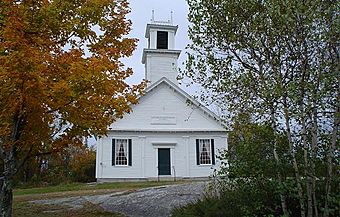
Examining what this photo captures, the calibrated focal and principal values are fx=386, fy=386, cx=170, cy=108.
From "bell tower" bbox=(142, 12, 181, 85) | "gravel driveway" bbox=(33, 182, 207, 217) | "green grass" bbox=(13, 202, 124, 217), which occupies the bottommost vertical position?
"green grass" bbox=(13, 202, 124, 217)

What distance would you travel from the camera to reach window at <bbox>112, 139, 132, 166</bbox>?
2305 centimetres

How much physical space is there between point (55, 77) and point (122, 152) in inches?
632

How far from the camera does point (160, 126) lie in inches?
947

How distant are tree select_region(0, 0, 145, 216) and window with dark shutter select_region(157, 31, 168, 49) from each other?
1807 cm

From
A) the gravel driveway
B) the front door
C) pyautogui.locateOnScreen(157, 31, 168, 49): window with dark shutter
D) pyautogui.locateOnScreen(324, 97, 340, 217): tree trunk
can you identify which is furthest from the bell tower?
pyautogui.locateOnScreen(324, 97, 340, 217): tree trunk

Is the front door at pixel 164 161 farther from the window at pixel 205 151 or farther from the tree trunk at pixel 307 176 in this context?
the tree trunk at pixel 307 176

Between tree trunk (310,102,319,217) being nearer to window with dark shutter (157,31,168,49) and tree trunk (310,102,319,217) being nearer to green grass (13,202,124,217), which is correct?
green grass (13,202,124,217)

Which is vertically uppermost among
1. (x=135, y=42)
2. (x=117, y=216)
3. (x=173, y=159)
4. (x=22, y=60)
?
(x=135, y=42)

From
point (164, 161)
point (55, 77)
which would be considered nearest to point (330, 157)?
point (55, 77)

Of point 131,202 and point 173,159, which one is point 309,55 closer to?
point 131,202

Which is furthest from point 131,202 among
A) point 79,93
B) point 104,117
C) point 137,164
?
point 137,164

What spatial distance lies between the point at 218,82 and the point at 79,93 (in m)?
2.59

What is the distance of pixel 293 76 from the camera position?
231 inches

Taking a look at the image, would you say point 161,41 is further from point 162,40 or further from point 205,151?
point 205,151
